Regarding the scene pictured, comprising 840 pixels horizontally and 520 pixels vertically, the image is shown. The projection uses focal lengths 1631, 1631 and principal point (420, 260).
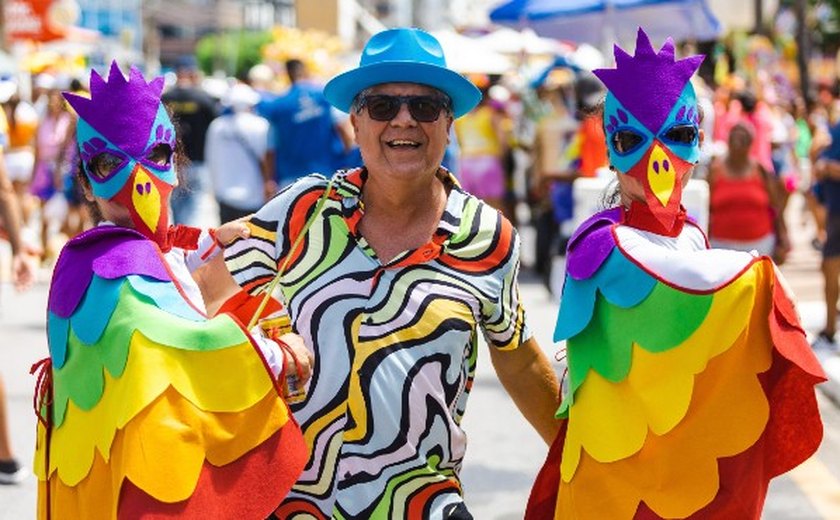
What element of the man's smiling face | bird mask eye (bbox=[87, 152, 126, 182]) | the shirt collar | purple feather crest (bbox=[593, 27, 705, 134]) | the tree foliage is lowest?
the tree foliage

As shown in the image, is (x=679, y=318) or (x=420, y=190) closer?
(x=679, y=318)

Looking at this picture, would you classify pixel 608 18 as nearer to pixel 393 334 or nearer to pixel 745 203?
pixel 745 203

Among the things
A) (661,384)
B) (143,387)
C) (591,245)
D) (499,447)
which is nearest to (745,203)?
(499,447)

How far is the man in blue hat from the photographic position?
3613mm

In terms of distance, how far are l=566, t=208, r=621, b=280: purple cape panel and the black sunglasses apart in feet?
1.43

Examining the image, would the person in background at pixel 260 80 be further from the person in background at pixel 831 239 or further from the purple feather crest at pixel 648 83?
the purple feather crest at pixel 648 83

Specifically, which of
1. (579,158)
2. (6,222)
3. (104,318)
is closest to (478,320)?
(104,318)

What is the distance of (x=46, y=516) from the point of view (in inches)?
145

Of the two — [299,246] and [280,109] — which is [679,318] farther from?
[280,109]

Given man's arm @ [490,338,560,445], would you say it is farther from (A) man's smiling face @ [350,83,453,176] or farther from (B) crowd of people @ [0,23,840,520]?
(A) man's smiling face @ [350,83,453,176]

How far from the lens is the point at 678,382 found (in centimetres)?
357

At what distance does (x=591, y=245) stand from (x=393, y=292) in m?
0.46

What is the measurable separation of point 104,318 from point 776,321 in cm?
145

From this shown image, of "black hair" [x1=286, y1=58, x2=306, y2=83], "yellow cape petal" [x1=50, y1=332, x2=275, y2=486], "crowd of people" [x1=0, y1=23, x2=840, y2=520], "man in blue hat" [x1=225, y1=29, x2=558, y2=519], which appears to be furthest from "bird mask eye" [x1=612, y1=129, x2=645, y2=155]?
"black hair" [x1=286, y1=58, x2=306, y2=83]
